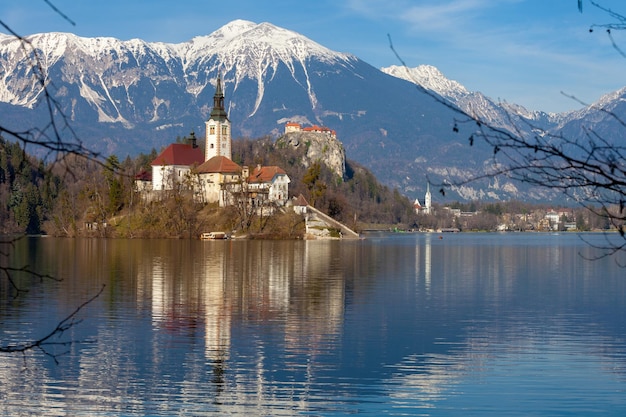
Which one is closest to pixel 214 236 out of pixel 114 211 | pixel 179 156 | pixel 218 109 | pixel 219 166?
pixel 219 166

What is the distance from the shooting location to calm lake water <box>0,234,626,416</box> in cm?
2078

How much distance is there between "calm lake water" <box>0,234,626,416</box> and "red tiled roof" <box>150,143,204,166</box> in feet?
324

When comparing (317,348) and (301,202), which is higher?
(301,202)

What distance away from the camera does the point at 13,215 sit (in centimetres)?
15650

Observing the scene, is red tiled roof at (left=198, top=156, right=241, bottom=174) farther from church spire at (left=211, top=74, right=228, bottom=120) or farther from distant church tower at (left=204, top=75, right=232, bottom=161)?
church spire at (left=211, top=74, right=228, bottom=120)

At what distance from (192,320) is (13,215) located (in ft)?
428

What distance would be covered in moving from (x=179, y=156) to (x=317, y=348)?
132 meters

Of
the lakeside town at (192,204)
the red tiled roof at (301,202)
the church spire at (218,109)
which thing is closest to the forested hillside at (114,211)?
the lakeside town at (192,204)

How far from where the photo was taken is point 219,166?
485ft

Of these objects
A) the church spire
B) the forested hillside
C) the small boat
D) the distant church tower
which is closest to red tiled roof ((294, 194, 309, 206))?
the forested hillside

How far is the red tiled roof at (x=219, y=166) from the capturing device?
147 metres

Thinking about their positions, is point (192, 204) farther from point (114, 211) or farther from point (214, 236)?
point (114, 211)

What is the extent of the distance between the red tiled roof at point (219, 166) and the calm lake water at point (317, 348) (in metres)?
90.4

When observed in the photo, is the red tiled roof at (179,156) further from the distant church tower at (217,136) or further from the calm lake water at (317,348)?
the calm lake water at (317,348)
